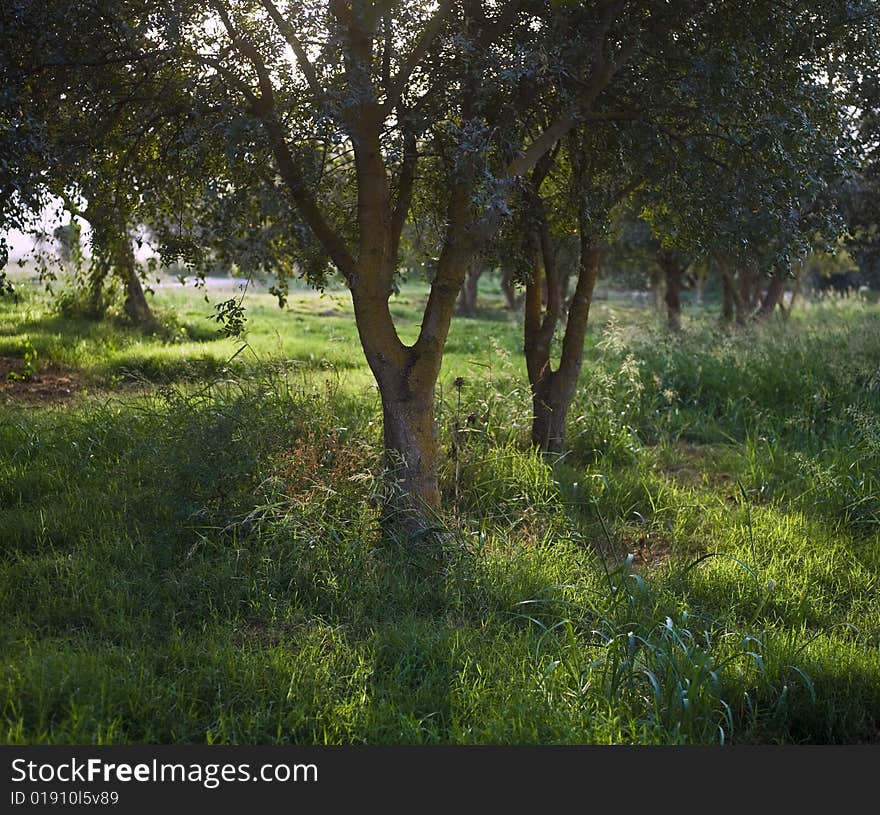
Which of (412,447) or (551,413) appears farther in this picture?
(551,413)

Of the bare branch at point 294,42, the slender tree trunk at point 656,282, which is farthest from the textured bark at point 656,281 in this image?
the bare branch at point 294,42

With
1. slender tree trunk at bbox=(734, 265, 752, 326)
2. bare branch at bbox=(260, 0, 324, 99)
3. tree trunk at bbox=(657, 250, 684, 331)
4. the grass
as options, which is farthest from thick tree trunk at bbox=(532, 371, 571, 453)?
tree trunk at bbox=(657, 250, 684, 331)

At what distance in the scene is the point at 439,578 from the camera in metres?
6.04

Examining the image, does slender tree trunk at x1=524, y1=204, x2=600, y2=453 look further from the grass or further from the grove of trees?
the grove of trees

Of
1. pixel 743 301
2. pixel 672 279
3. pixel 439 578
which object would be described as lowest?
pixel 439 578

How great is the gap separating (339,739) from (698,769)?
1.64 meters

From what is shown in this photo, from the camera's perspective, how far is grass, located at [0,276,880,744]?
4402mm

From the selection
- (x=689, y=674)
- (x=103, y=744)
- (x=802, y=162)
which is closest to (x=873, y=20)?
(x=802, y=162)

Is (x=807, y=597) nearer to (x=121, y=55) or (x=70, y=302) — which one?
(x=121, y=55)

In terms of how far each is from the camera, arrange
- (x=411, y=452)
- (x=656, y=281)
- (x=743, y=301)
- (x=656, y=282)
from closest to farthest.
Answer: (x=411, y=452)
(x=743, y=301)
(x=656, y=281)
(x=656, y=282)

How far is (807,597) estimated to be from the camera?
6.05m

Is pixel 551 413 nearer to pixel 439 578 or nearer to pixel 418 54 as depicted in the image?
pixel 439 578

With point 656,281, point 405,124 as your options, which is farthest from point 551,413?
point 656,281

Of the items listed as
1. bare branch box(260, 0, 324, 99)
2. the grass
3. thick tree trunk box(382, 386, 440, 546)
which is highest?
bare branch box(260, 0, 324, 99)
